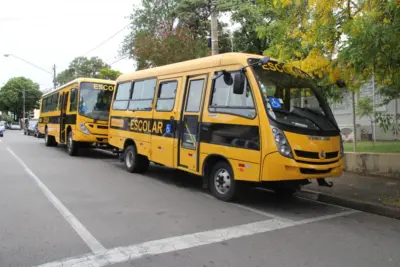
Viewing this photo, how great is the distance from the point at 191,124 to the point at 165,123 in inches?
41.8

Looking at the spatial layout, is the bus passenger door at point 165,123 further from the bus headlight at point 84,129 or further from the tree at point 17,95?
the tree at point 17,95

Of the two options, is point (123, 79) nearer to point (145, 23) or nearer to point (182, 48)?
point (182, 48)

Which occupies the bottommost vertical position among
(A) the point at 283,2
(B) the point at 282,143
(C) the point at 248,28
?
(B) the point at 282,143

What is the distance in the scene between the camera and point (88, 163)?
12922mm

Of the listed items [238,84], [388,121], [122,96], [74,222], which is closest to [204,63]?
[238,84]

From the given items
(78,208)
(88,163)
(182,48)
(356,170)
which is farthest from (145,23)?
(78,208)

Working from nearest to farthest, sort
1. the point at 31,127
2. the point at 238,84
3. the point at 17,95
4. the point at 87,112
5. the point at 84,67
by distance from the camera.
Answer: the point at 238,84 < the point at 87,112 < the point at 31,127 < the point at 84,67 < the point at 17,95

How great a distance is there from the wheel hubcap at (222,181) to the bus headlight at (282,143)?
4.29ft

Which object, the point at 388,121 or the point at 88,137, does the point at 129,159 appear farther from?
the point at 388,121

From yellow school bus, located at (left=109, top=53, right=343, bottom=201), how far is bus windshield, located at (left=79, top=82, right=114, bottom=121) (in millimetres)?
5638

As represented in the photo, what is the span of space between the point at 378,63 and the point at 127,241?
4.95 metres

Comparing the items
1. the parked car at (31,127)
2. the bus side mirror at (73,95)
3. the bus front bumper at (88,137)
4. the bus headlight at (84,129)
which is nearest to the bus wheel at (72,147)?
the bus front bumper at (88,137)

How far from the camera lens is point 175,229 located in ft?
18.0

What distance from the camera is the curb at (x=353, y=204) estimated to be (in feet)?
21.6
